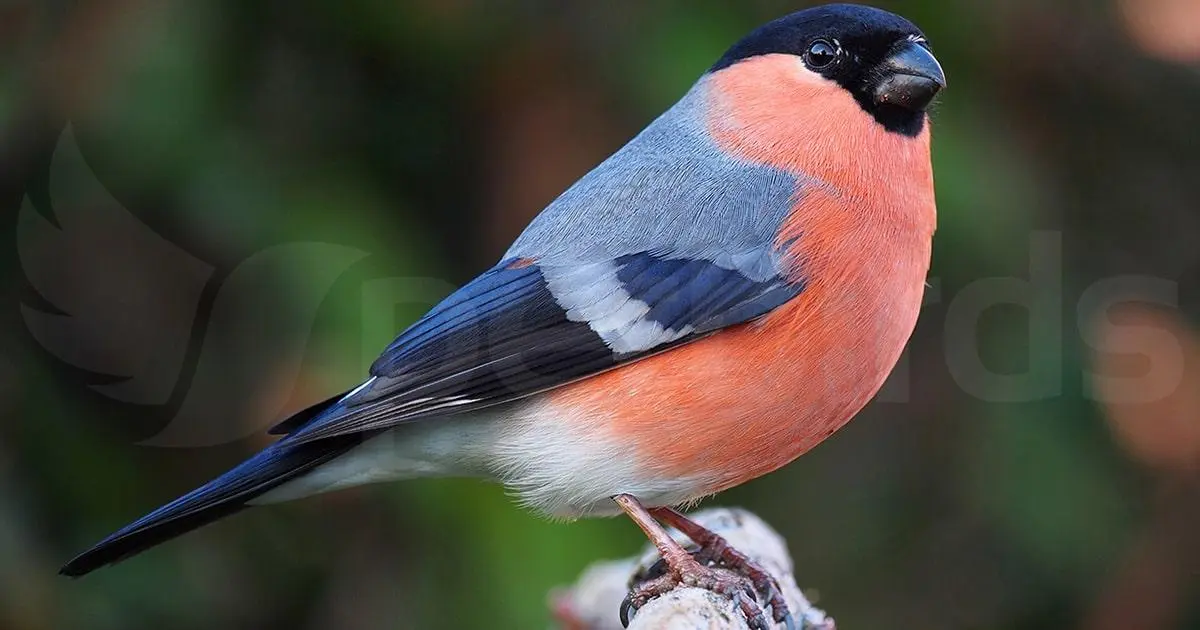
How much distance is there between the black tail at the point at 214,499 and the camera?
2.59 meters

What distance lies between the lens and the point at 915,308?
2.74 m

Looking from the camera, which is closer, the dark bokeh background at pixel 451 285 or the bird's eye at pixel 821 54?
the bird's eye at pixel 821 54

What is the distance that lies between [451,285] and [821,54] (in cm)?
122

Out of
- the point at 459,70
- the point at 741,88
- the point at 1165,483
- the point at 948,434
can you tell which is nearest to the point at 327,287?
the point at 459,70

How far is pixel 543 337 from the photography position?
2598 mm

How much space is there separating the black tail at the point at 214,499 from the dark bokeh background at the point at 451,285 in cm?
63

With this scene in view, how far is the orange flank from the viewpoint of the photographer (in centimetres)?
253

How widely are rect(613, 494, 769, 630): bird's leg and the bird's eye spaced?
3.14ft

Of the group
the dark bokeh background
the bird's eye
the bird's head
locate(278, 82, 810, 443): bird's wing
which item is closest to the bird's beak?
the bird's head

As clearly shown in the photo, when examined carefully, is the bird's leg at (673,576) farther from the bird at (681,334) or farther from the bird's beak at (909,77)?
the bird's beak at (909,77)

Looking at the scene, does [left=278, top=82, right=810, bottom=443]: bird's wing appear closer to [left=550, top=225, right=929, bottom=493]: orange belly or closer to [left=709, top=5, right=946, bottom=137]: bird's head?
[left=550, top=225, right=929, bottom=493]: orange belly

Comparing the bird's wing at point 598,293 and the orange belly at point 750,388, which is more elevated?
the bird's wing at point 598,293
